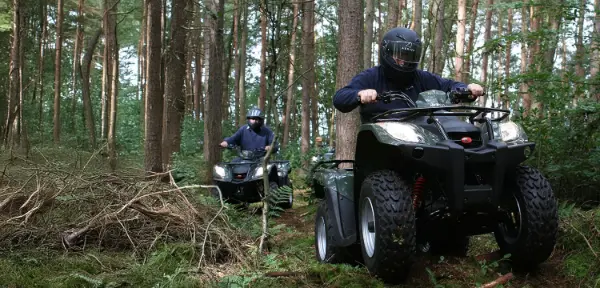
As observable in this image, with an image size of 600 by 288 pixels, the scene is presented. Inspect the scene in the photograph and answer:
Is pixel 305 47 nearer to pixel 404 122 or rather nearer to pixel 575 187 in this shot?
pixel 575 187

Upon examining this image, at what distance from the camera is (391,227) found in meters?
2.88

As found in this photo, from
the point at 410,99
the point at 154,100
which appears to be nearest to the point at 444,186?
the point at 410,99

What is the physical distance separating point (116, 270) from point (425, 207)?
234 cm

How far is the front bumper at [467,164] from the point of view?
9.32 ft

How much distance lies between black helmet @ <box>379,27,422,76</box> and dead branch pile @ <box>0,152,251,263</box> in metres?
2.02

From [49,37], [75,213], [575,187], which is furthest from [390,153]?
[49,37]

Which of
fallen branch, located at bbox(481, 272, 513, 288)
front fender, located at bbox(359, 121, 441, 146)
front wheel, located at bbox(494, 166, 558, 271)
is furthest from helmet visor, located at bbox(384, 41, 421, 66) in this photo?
fallen branch, located at bbox(481, 272, 513, 288)

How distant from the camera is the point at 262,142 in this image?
9516 millimetres

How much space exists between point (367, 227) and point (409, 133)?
702mm

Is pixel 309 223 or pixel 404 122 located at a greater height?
pixel 404 122

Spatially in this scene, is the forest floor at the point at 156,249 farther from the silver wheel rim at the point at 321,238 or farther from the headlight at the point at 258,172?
the headlight at the point at 258,172

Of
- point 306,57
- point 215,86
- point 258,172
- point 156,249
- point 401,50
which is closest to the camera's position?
point 401,50

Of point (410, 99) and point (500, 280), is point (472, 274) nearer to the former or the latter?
point (500, 280)

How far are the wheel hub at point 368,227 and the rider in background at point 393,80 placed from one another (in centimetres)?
71
